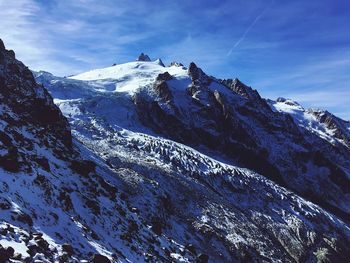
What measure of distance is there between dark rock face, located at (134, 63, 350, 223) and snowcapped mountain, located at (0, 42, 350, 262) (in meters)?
0.53

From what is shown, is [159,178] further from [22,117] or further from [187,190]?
[22,117]

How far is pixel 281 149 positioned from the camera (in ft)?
579

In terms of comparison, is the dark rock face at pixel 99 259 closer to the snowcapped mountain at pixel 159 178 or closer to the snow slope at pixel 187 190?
the snowcapped mountain at pixel 159 178

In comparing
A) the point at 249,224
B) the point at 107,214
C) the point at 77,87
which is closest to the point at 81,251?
the point at 107,214

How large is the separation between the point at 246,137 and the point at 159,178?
76.0 meters

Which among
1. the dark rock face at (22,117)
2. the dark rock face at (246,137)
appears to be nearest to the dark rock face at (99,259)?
the dark rock face at (22,117)

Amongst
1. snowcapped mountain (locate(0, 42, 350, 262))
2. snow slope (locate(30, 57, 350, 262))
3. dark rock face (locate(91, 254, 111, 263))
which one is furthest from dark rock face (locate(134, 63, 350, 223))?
dark rock face (locate(91, 254, 111, 263))

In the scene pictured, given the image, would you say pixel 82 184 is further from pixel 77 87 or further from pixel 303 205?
pixel 77 87

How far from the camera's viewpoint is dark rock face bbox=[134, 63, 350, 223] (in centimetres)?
16300

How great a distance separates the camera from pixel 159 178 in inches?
4092

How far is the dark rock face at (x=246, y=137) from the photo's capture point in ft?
535

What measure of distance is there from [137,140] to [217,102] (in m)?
53.6

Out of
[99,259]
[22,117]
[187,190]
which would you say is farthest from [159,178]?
[99,259]

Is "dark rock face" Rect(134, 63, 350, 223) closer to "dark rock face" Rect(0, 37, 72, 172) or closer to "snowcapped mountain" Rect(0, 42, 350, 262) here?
"snowcapped mountain" Rect(0, 42, 350, 262)
